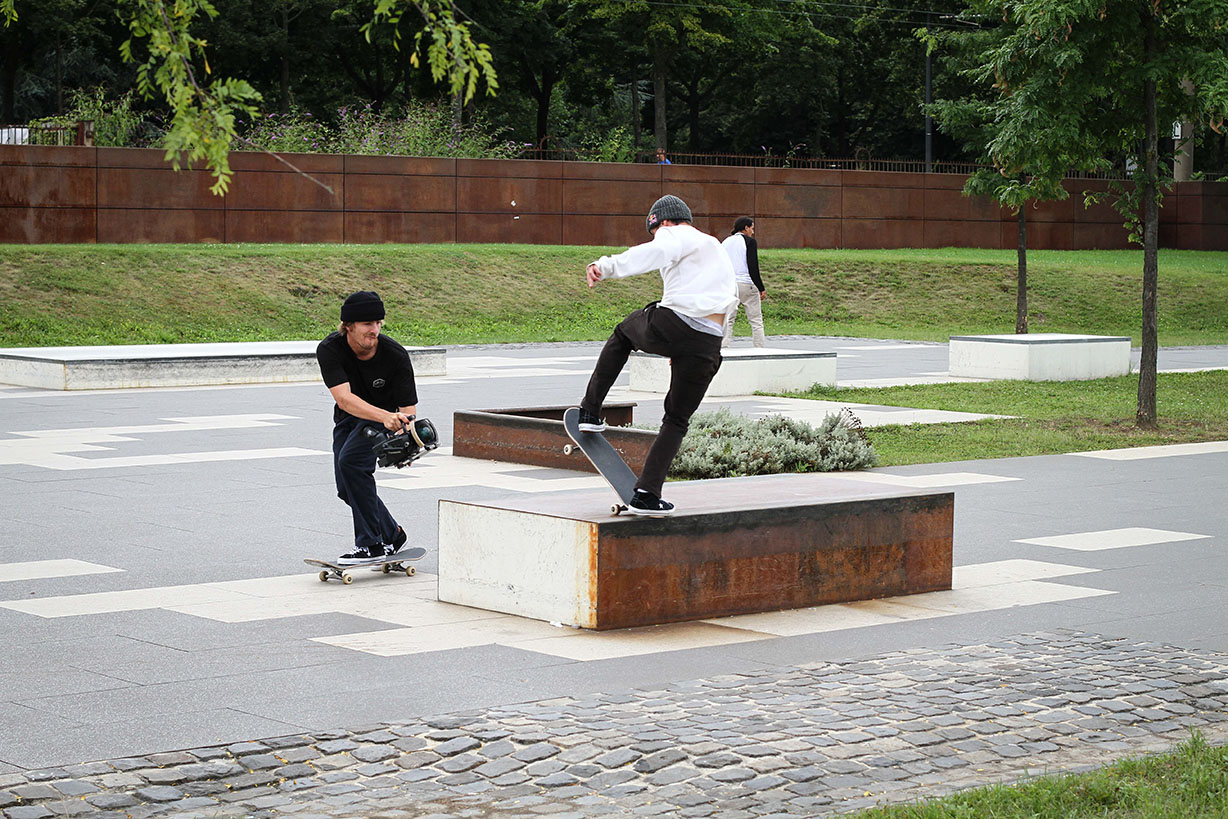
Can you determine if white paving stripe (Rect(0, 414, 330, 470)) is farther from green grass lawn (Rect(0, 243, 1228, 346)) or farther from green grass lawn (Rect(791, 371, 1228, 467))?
green grass lawn (Rect(0, 243, 1228, 346))

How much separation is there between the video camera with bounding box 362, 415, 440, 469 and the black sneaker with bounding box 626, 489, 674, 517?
1.32m

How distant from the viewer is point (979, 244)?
146 ft

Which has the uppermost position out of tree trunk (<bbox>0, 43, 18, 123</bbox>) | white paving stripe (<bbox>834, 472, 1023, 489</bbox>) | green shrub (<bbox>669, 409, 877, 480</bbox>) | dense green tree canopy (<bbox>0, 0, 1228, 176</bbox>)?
dense green tree canopy (<bbox>0, 0, 1228, 176</bbox>)

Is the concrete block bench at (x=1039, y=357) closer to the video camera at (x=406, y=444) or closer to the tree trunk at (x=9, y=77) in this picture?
the video camera at (x=406, y=444)

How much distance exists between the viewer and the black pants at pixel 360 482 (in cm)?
884

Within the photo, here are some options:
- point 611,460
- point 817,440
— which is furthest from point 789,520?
point 817,440

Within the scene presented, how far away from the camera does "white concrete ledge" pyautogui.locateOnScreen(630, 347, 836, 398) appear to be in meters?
19.9

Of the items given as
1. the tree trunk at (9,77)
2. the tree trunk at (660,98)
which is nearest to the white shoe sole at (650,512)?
the tree trunk at (9,77)

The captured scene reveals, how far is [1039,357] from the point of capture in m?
22.5

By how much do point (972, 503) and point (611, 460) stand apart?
474cm

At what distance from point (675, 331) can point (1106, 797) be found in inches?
134

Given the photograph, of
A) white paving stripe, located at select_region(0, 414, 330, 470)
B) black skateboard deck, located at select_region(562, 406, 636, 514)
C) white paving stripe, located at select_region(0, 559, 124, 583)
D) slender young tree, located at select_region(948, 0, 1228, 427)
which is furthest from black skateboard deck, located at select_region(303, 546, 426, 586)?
slender young tree, located at select_region(948, 0, 1228, 427)

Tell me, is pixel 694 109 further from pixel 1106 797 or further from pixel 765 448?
pixel 1106 797

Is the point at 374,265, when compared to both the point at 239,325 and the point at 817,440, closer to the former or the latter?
the point at 239,325
